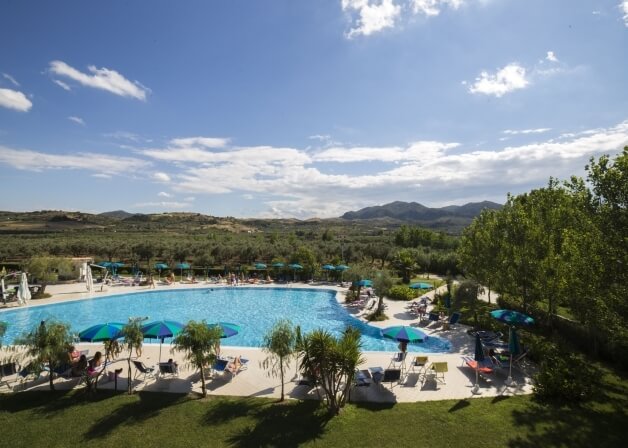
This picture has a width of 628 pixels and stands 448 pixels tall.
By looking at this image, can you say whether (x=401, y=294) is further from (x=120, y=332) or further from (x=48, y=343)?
(x=48, y=343)

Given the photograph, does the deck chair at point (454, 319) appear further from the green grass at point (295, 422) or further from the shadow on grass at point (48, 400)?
the shadow on grass at point (48, 400)

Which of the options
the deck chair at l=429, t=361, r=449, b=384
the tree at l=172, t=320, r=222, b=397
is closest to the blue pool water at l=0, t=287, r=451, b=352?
the deck chair at l=429, t=361, r=449, b=384

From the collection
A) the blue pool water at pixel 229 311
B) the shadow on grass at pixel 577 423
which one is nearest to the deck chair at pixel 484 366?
the shadow on grass at pixel 577 423

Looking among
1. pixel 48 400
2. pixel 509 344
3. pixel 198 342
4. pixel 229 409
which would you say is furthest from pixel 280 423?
pixel 509 344

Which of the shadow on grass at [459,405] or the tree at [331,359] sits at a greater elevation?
the tree at [331,359]

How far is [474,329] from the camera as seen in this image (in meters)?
19.3

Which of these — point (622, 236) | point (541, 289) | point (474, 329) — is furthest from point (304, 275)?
point (622, 236)

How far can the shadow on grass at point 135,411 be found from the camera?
958 centimetres

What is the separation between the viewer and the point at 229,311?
2675 cm

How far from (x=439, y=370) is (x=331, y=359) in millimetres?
4751

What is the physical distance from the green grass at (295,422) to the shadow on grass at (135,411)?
28 millimetres

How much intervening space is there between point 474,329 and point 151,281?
1144 inches

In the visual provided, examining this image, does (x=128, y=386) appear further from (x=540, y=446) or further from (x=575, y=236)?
(x=575, y=236)

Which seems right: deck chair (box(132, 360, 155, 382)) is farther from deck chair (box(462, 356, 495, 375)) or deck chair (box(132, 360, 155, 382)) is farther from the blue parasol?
the blue parasol
